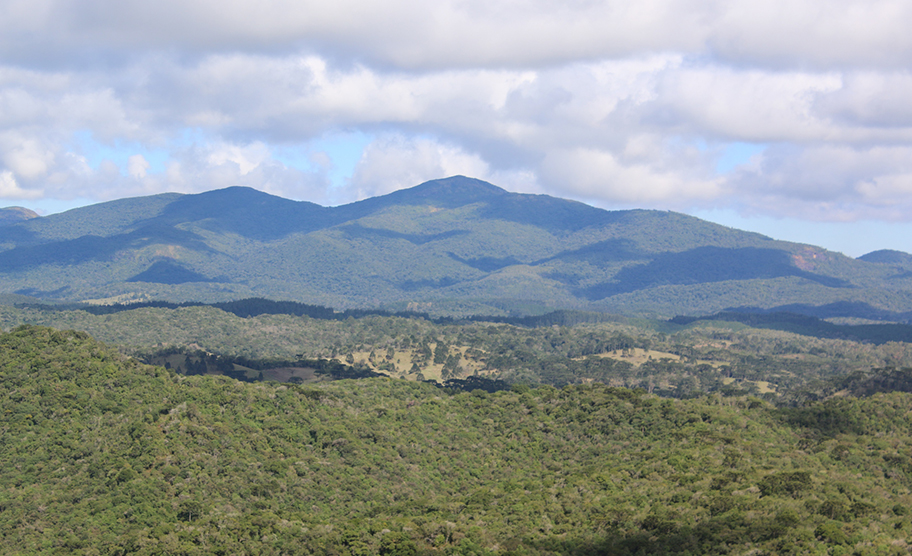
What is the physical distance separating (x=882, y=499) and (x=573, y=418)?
61046 millimetres

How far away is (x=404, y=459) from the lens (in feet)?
434

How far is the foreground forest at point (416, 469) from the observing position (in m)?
86.2

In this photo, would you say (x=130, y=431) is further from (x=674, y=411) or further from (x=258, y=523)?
(x=674, y=411)

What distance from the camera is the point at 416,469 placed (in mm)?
129250

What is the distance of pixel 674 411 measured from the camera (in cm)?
14150

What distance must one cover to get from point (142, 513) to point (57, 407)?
28296 millimetres

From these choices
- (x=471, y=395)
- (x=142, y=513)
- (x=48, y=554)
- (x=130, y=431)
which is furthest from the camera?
(x=471, y=395)

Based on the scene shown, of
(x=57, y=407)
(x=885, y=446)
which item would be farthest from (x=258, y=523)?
(x=885, y=446)

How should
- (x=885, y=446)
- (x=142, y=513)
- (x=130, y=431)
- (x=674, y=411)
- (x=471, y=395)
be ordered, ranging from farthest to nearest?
(x=471, y=395) → (x=674, y=411) → (x=885, y=446) → (x=130, y=431) → (x=142, y=513)

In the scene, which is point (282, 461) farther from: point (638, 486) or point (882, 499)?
point (882, 499)

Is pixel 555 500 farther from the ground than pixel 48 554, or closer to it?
farther from the ground

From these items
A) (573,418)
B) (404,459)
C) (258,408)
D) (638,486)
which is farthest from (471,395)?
(638,486)

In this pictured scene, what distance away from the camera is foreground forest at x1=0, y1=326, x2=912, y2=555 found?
86250mm

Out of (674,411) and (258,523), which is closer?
(258,523)
